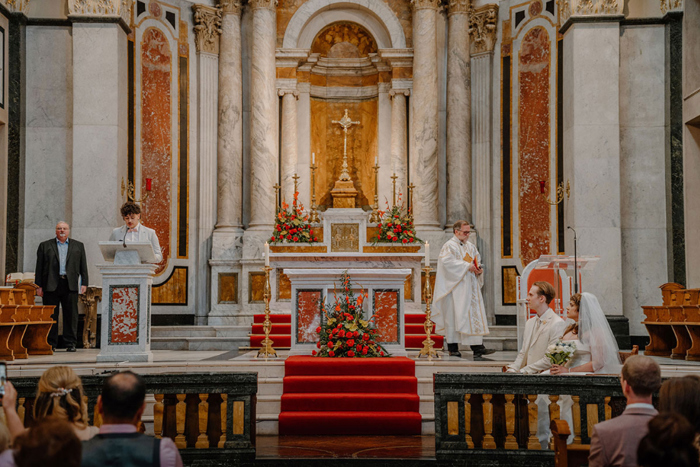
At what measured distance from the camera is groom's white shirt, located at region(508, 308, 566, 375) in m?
6.99

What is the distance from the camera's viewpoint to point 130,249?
8922 mm

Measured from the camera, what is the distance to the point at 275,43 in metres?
14.7

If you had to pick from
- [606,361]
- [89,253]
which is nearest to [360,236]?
[89,253]

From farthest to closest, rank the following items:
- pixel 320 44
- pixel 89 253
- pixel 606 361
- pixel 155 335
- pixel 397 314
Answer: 1. pixel 320 44
2. pixel 155 335
3. pixel 89 253
4. pixel 397 314
5. pixel 606 361

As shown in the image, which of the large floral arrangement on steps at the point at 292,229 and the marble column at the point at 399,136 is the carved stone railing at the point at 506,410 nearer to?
the large floral arrangement on steps at the point at 292,229

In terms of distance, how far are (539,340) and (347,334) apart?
2.69m

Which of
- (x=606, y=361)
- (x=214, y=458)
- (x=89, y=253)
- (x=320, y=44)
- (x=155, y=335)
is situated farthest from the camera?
(x=320, y=44)

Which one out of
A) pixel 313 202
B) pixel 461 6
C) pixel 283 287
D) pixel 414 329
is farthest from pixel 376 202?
pixel 461 6

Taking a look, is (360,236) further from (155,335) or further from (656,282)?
(656,282)

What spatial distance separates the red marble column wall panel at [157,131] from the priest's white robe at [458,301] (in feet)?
18.6

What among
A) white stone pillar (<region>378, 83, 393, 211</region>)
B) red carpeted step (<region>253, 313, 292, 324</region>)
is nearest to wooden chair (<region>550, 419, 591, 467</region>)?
red carpeted step (<region>253, 313, 292, 324</region>)

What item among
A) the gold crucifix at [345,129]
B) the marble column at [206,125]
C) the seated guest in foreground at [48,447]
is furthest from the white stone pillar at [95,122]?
the seated guest in foreground at [48,447]

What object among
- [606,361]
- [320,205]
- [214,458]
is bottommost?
[214,458]

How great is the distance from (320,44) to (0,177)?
6.64 metres
